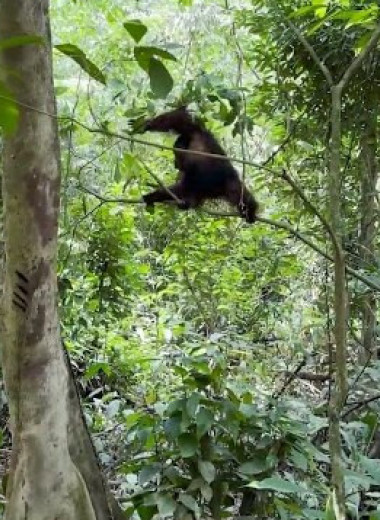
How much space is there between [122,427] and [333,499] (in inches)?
60.2

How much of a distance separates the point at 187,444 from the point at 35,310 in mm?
484

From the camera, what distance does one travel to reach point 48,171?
52.5 inches

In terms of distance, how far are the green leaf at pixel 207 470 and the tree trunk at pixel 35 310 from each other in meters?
0.25

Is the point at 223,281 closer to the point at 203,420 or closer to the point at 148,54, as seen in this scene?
the point at 203,420

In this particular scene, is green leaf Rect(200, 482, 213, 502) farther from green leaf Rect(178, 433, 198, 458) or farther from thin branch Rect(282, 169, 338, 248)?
thin branch Rect(282, 169, 338, 248)

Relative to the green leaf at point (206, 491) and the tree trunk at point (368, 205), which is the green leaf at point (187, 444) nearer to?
the green leaf at point (206, 491)

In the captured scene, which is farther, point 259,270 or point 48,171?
point 259,270

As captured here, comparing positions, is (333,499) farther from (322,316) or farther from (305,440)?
(322,316)

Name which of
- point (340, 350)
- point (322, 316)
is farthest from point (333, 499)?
point (322, 316)

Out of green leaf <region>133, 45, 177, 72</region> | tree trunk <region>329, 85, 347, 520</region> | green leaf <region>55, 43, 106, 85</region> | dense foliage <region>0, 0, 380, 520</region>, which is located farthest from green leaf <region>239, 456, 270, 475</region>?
green leaf <region>133, 45, 177, 72</region>

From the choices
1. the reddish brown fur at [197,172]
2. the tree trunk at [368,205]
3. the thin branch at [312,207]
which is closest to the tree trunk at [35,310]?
the thin branch at [312,207]

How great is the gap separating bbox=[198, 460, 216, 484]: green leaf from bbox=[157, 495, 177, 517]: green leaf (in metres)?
0.09

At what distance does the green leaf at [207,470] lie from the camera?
5.09 ft

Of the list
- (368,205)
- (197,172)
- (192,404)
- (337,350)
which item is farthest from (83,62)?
(368,205)
